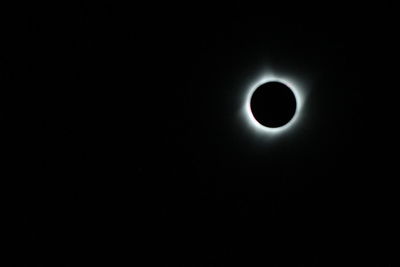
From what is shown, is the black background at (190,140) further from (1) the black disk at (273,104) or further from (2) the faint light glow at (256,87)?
(1) the black disk at (273,104)

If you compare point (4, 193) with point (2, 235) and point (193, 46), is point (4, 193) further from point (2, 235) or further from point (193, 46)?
point (193, 46)

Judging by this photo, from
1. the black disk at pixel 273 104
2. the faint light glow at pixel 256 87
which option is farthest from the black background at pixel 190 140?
the black disk at pixel 273 104

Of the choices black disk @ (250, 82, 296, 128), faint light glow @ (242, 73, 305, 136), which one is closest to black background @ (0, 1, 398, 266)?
faint light glow @ (242, 73, 305, 136)

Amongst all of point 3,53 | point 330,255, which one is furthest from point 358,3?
point 3,53

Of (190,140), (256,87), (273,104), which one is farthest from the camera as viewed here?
(190,140)

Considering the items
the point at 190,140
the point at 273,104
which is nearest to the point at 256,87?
the point at 273,104

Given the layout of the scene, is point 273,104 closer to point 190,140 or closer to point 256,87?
point 256,87

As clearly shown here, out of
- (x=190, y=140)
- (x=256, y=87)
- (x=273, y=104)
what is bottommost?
(x=190, y=140)
